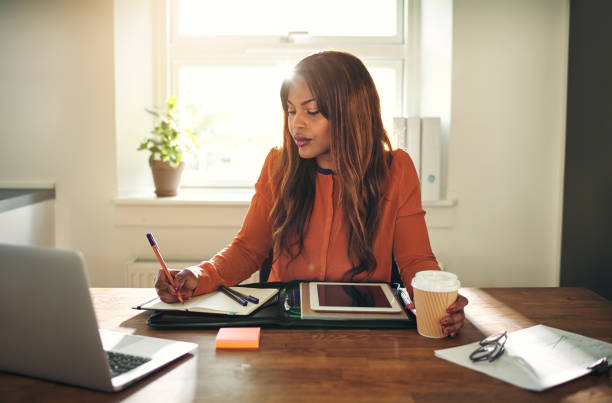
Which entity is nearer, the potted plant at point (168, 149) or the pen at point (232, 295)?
the pen at point (232, 295)

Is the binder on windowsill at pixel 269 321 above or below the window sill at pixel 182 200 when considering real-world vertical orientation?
below

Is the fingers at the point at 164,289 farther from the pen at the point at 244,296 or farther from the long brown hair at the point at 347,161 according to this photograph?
the long brown hair at the point at 347,161

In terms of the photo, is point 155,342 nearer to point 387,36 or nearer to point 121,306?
point 121,306

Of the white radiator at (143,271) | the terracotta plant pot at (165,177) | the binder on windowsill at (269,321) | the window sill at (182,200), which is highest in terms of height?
the terracotta plant pot at (165,177)

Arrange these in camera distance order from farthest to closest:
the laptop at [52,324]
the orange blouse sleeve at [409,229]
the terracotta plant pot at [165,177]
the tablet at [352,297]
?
1. the terracotta plant pot at [165,177]
2. the orange blouse sleeve at [409,229]
3. the tablet at [352,297]
4. the laptop at [52,324]

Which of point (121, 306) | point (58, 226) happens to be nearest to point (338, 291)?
point (121, 306)

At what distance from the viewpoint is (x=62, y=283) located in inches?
29.4

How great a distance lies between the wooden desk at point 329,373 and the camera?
0.79m

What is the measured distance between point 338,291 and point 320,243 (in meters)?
0.34

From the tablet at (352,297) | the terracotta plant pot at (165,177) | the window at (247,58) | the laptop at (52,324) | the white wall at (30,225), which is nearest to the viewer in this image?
the laptop at (52,324)

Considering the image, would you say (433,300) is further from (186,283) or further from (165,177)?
(165,177)

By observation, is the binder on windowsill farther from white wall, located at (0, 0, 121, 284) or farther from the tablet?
white wall, located at (0, 0, 121, 284)

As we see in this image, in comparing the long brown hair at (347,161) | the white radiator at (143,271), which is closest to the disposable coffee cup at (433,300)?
the long brown hair at (347,161)

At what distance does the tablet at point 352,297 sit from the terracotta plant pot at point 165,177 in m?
1.34
